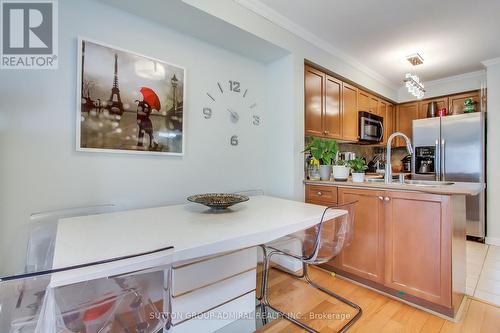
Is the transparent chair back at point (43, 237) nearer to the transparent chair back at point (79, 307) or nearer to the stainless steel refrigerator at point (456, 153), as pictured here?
the transparent chair back at point (79, 307)

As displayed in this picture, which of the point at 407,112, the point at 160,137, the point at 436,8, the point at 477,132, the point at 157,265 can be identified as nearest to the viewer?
the point at 157,265

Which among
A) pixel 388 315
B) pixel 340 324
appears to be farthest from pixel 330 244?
pixel 388 315

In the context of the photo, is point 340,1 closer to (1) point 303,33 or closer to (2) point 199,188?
(1) point 303,33

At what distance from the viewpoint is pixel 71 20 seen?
5.04ft

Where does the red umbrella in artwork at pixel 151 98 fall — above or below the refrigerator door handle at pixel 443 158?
above

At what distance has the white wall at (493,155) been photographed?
3.05 m

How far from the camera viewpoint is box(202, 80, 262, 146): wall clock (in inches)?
86.7

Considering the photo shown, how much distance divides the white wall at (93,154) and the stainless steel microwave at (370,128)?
6.46ft

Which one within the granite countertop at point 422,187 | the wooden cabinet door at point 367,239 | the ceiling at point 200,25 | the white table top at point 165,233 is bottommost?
the wooden cabinet door at point 367,239

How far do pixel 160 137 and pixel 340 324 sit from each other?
1.86 metres

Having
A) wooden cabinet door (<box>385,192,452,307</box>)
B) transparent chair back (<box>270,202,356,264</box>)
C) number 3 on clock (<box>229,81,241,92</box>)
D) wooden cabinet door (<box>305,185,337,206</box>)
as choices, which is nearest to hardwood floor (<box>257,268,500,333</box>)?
wooden cabinet door (<box>385,192,452,307</box>)

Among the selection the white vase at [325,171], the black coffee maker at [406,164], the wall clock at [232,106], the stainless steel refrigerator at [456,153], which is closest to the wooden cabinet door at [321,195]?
the white vase at [325,171]

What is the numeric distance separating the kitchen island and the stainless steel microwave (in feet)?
5.30

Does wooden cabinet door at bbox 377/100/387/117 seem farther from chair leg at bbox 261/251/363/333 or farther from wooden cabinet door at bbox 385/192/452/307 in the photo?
chair leg at bbox 261/251/363/333
